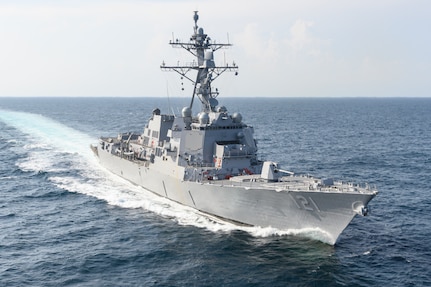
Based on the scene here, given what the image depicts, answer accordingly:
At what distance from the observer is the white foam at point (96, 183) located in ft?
76.4

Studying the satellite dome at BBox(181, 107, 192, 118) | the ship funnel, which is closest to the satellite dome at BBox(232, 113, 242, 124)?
the ship funnel

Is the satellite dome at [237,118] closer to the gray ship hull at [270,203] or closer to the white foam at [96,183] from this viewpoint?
the gray ship hull at [270,203]

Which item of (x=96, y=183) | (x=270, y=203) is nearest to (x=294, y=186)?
(x=270, y=203)

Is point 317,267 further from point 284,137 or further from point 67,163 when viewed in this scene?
point 284,137

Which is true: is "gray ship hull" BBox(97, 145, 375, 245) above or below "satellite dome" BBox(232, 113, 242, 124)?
below

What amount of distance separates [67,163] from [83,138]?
55.6 ft

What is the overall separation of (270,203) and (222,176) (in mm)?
4255

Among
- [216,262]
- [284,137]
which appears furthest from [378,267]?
[284,137]

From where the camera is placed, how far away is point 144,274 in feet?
59.3

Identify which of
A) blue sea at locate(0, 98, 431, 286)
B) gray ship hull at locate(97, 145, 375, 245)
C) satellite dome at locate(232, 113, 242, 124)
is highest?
satellite dome at locate(232, 113, 242, 124)

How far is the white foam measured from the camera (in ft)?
76.4

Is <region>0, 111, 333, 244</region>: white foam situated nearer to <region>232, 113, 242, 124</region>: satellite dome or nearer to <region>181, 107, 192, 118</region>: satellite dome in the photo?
<region>181, 107, 192, 118</region>: satellite dome

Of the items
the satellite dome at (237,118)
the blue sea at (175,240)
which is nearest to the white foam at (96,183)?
the blue sea at (175,240)

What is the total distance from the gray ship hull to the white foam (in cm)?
39
